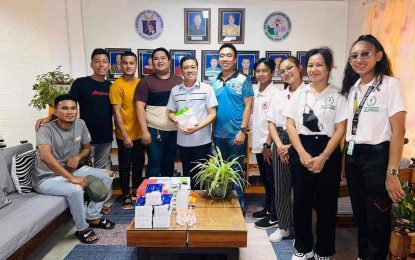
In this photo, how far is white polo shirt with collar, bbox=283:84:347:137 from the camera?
1.90 metres

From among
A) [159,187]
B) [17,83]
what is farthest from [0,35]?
[159,187]

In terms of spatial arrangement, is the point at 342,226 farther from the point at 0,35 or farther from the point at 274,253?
the point at 0,35

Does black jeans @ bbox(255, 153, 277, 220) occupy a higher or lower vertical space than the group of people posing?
lower

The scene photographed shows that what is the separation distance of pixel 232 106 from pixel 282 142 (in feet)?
2.02

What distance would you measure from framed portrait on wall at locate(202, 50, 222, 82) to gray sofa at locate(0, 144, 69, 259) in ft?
7.84

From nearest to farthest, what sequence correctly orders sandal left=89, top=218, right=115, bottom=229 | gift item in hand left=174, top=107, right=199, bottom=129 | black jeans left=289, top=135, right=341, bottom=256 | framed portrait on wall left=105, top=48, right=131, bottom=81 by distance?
1. black jeans left=289, top=135, right=341, bottom=256
2. gift item in hand left=174, top=107, right=199, bottom=129
3. sandal left=89, top=218, right=115, bottom=229
4. framed portrait on wall left=105, top=48, right=131, bottom=81

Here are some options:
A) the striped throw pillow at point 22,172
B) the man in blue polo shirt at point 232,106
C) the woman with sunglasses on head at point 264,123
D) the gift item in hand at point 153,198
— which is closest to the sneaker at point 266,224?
the woman with sunglasses on head at point 264,123

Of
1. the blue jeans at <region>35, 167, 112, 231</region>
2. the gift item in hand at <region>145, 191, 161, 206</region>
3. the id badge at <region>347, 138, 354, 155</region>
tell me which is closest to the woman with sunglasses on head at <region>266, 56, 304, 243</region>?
the id badge at <region>347, 138, 354, 155</region>

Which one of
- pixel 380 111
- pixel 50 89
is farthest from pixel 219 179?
pixel 50 89

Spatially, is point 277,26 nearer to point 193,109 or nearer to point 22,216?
point 193,109

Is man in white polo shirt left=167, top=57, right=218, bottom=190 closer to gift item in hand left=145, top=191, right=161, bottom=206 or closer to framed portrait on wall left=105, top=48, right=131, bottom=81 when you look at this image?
gift item in hand left=145, top=191, right=161, bottom=206

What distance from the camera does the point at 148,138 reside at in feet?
9.63

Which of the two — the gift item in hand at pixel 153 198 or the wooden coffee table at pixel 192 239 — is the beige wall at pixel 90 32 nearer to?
the gift item in hand at pixel 153 198

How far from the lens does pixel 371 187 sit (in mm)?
1691
